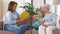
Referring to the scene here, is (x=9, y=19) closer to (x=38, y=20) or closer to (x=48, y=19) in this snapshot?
(x=38, y=20)

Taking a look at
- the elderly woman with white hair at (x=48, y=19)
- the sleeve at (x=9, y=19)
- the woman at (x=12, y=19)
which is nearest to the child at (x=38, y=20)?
A: the elderly woman with white hair at (x=48, y=19)

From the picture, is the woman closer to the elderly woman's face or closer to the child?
the child

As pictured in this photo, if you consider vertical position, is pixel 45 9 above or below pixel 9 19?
above

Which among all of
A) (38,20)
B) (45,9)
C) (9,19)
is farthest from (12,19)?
(45,9)

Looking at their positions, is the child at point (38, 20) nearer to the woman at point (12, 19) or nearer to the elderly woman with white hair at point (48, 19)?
the elderly woman with white hair at point (48, 19)

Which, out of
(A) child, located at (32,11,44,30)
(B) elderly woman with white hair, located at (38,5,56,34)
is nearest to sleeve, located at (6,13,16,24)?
(A) child, located at (32,11,44,30)

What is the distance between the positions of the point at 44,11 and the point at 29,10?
262 millimetres

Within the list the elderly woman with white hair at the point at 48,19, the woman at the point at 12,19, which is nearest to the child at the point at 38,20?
the elderly woman with white hair at the point at 48,19

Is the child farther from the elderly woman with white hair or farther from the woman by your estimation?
the woman

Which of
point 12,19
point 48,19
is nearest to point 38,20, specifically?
point 48,19

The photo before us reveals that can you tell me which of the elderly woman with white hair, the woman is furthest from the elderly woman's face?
the woman

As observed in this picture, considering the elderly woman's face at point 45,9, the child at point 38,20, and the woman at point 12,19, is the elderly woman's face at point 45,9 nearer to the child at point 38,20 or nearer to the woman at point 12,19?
the child at point 38,20

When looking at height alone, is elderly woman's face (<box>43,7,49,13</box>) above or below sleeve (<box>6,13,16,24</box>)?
above

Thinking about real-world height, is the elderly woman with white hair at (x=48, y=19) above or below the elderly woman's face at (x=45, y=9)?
below
